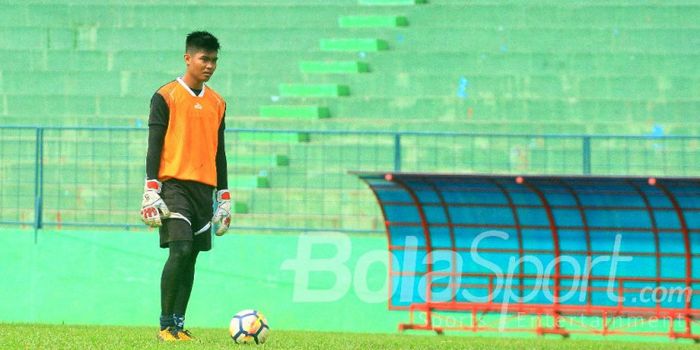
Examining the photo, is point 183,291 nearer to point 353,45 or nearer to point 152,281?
point 152,281

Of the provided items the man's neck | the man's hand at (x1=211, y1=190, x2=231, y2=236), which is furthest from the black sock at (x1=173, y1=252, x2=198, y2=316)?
the man's neck

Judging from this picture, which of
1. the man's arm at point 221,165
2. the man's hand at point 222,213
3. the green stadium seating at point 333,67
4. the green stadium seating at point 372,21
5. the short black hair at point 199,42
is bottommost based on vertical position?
the man's hand at point 222,213

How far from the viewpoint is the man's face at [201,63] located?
828 centimetres

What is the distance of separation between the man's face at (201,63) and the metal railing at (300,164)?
16.6ft

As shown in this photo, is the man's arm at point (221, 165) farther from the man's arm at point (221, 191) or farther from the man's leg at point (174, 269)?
the man's leg at point (174, 269)

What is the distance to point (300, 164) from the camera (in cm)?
1443

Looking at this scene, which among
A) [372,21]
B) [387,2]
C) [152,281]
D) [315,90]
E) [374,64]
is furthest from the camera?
[387,2]

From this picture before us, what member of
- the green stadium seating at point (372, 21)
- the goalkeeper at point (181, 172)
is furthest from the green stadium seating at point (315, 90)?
the goalkeeper at point (181, 172)

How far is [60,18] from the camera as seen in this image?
19031 mm

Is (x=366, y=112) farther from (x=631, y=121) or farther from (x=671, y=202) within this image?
(x=671, y=202)

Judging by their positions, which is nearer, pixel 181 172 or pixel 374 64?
pixel 181 172

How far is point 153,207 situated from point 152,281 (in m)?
5.57

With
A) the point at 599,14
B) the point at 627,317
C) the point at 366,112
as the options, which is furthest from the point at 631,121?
the point at 627,317

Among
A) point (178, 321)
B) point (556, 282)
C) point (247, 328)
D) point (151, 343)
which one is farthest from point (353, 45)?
point (151, 343)
